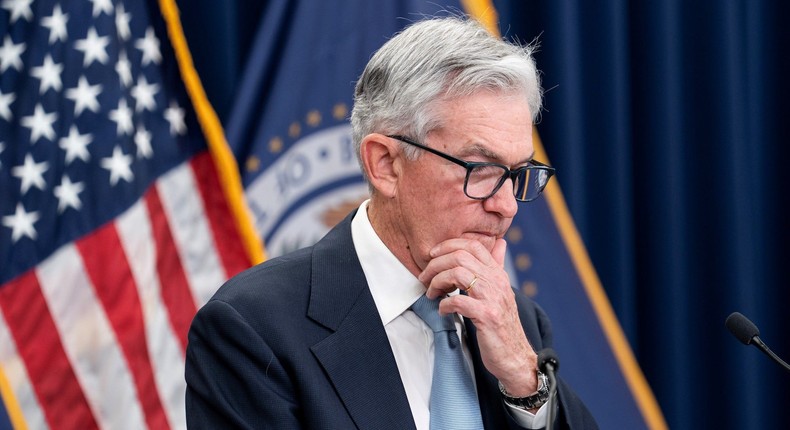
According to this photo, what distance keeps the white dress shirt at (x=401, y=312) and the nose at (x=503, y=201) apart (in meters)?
0.19

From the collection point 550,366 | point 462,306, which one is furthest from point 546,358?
point 462,306

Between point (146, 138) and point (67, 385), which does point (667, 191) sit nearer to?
point (146, 138)

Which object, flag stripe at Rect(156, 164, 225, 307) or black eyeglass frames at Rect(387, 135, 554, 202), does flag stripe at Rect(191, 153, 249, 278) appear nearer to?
flag stripe at Rect(156, 164, 225, 307)

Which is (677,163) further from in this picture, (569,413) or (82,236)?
(82,236)

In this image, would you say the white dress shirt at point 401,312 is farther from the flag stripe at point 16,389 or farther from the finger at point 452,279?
A: the flag stripe at point 16,389

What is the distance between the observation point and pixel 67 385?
2.39m

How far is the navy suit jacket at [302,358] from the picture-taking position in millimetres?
1494

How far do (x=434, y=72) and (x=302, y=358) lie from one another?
508 mm

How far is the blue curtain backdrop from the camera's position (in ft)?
9.86

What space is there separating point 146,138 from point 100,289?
402mm

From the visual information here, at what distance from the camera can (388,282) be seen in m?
1.70

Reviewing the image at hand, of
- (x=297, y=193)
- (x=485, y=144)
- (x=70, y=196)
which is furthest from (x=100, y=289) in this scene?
(x=485, y=144)

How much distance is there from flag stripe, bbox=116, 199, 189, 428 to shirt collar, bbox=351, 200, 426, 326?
0.92 meters

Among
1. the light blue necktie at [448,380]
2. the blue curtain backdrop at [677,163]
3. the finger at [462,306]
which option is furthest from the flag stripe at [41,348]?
the finger at [462,306]
